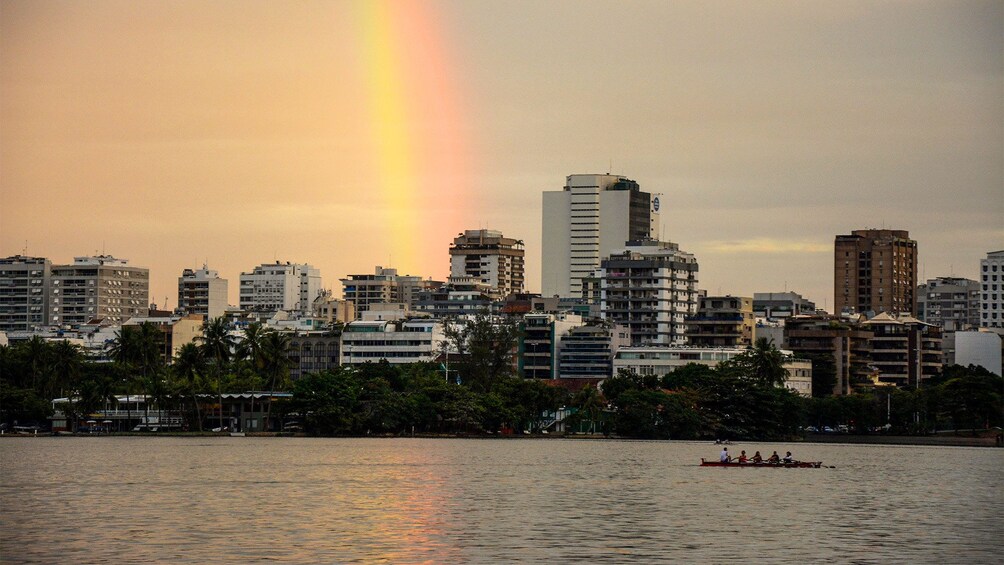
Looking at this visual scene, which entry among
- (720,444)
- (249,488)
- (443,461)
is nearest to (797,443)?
(720,444)

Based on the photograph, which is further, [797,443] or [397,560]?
[797,443]

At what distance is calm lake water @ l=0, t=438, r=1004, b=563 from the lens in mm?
69688

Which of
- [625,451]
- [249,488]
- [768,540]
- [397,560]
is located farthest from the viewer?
[625,451]

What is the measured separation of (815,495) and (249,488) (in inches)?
1476

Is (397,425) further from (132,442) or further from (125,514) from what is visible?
(125,514)

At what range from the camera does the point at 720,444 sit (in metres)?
184

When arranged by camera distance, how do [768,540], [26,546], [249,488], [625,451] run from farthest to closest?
[625,451] < [249,488] < [768,540] < [26,546]

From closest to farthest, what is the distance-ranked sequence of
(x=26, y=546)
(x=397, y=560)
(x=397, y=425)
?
(x=397, y=560), (x=26, y=546), (x=397, y=425)

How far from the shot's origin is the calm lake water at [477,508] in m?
69.7

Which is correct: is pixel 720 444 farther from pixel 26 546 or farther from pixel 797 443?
pixel 26 546

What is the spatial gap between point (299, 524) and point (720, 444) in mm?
110695

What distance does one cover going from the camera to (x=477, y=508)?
9100 cm

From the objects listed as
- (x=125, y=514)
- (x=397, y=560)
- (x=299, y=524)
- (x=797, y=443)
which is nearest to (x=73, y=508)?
(x=125, y=514)

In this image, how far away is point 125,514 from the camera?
8375 centimetres
